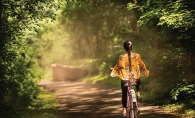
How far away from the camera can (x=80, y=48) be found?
176ft

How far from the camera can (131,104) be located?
287 inches

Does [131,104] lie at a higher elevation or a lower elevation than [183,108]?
higher

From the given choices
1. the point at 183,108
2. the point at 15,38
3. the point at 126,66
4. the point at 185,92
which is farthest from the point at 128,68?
the point at 15,38

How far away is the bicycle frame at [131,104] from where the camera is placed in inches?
286

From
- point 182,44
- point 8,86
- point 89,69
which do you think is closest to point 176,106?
point 182,44

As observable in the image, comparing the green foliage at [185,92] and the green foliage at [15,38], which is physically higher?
the green foliage at [15,38]

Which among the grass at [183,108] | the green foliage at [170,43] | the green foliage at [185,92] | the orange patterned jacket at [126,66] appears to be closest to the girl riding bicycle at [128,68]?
the orange patterned jacket at [126,66]

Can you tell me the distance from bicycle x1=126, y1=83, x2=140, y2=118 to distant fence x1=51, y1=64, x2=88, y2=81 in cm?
3347

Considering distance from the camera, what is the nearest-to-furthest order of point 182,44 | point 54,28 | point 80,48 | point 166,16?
point 166,16
point 182,44
point 80,48
point 54,28

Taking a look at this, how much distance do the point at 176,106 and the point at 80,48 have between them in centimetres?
4287

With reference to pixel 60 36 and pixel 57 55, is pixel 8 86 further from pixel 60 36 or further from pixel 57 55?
pixel 57 55

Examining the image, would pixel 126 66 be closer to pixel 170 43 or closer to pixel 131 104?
pixel 131 104

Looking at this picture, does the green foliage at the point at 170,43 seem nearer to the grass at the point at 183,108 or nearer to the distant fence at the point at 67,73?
the grass at the point at 183,108

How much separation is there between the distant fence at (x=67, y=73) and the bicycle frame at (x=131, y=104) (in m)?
33.5
